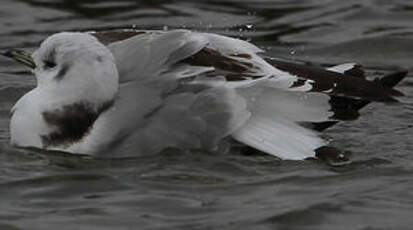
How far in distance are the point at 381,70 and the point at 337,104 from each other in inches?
110

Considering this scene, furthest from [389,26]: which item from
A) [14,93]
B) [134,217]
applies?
[134,217]

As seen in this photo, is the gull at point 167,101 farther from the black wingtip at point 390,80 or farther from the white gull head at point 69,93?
the black wingtip at point 390,80

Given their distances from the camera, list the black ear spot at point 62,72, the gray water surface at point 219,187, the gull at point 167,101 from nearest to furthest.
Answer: the gray water surface at point 219,187 → the gull at point 167,101 → the black ear spot at point 62,72

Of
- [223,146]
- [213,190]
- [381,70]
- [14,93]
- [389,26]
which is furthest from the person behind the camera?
[389,26]

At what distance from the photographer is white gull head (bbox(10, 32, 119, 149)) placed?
23.7 ft

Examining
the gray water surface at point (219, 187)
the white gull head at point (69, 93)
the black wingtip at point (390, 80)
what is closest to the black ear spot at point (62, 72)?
the white gull head at point (69, 93)

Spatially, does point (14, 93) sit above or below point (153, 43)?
below

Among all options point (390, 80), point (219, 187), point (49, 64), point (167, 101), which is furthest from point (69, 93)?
point (390, 80)

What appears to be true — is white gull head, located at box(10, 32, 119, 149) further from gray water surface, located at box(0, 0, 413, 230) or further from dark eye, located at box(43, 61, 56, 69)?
gray water surface, located at box(0, 0, 413, 230)

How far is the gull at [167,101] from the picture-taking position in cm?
718

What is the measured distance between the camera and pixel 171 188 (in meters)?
6.85

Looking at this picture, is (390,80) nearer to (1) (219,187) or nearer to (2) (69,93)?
(1) (219,187)

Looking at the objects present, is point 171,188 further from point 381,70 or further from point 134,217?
point 381,70

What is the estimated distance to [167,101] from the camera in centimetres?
717
